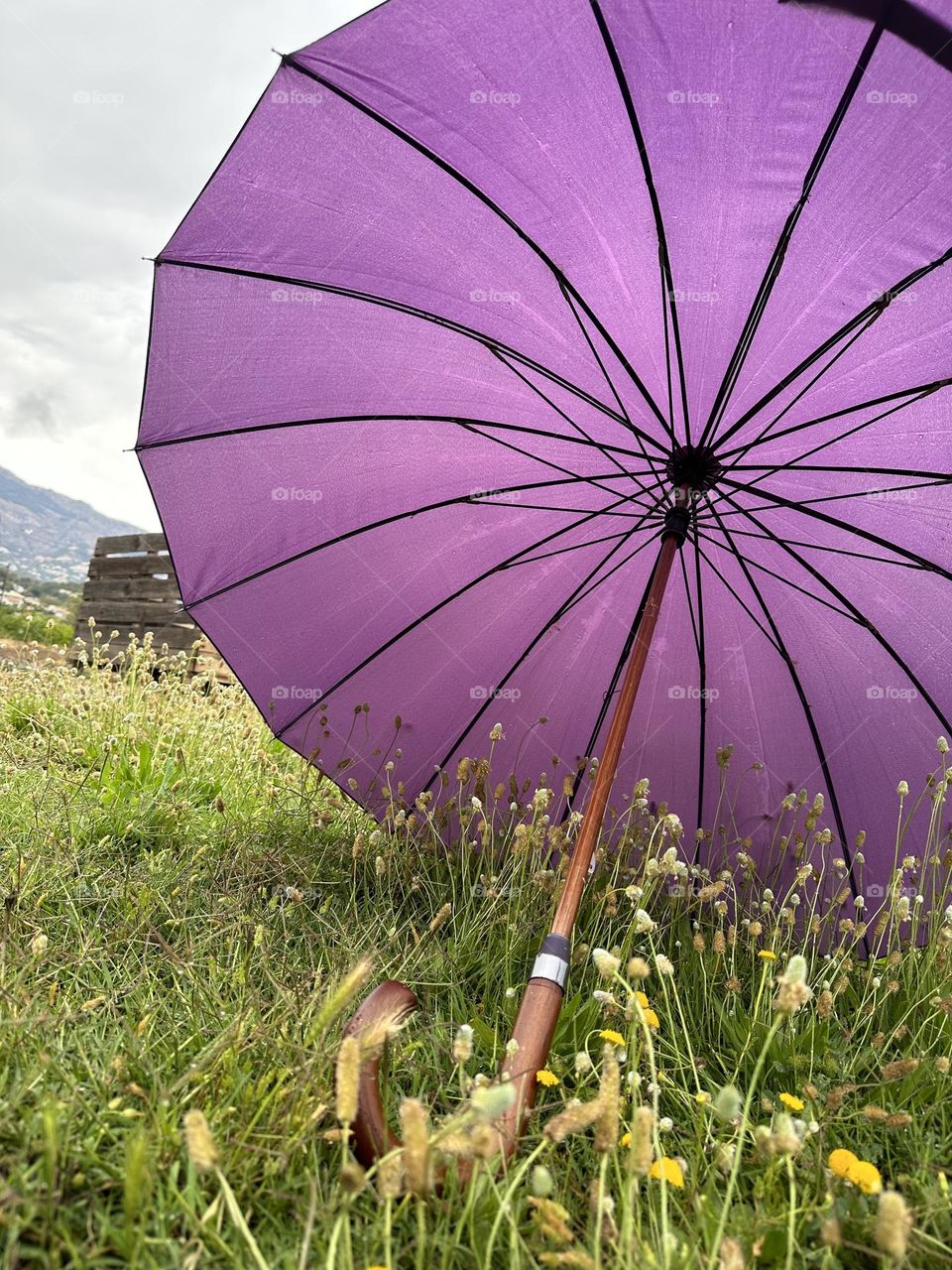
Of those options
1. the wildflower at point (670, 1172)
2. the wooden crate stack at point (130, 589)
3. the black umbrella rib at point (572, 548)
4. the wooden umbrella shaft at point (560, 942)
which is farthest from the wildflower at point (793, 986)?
the wooden crate stack at point (130, 589)

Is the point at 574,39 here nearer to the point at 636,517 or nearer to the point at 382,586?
the point at 636,517

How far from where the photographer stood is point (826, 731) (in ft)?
9.23

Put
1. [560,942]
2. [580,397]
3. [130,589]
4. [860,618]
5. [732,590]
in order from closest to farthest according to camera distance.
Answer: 1. [560,942]
2. [580,397]
3. [860,618]
4. [732,590]
5. [130,589]

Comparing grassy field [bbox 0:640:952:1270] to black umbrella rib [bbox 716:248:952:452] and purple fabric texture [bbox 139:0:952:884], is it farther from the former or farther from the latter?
black umbrella rib [bbox 716:248:952:452]

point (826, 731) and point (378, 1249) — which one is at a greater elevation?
point (826, 731)

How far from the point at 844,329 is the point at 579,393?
25.1 inches

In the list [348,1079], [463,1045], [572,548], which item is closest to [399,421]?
[572,548]

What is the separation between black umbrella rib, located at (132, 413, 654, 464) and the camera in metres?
2.45

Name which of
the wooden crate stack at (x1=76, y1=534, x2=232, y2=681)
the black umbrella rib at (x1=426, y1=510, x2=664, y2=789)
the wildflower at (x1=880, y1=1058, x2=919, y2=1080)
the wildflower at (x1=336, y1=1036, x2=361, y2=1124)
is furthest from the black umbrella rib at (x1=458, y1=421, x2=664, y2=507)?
the wooden crate stack at (x1=76, y1=534, x2=232, y2=681)

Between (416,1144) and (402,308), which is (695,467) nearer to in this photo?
(402,308)

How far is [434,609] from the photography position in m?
2.79

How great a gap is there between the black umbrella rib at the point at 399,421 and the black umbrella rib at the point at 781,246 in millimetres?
280

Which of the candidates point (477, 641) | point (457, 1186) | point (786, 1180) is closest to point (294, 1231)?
point (457, 1186)

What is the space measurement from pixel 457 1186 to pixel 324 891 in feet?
5.47
